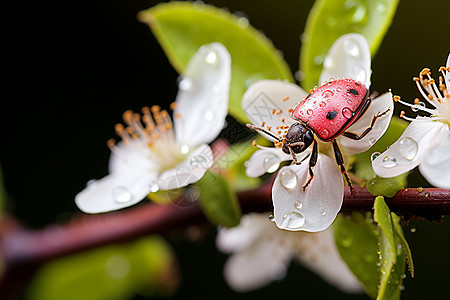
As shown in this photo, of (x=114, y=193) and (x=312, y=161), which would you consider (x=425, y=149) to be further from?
(x=114, y=193)

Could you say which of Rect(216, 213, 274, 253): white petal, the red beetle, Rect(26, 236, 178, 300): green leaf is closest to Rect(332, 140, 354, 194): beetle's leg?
the red beetle

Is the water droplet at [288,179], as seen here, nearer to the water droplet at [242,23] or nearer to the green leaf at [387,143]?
the green leaf at [387,143]

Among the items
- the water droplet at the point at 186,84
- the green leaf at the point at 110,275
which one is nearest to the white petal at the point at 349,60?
the water droplet at the point at 186,84

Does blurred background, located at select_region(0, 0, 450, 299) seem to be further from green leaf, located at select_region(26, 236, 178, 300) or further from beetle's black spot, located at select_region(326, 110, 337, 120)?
beetle's black spot, located at select_region(326, 110, 337, 120)

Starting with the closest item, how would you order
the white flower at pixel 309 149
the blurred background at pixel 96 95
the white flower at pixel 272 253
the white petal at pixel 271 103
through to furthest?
1. the white flower at pixel 309 149
2. the white petal at pixel 271 103
3. the white flower at pixel 272 253
4. the blurred background at pixel 96 95

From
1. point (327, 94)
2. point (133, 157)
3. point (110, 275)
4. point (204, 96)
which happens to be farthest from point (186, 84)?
point (110, 275)

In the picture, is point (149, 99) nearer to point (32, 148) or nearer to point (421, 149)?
point (32, 148)

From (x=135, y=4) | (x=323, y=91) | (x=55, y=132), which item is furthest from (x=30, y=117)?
(x=323, y=91)
